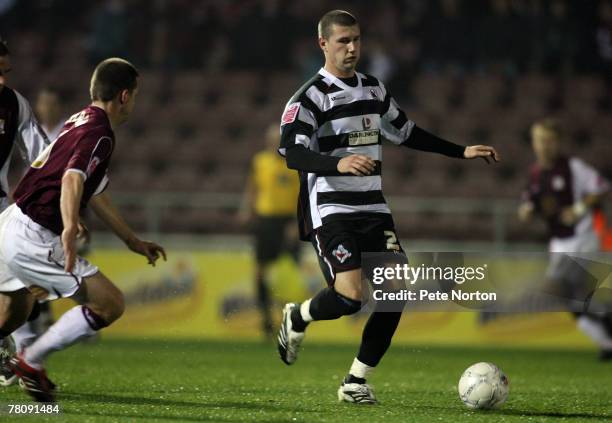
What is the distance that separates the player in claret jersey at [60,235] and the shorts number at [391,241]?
1.43 m

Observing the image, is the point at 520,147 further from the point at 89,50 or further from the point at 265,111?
the point at 89,50

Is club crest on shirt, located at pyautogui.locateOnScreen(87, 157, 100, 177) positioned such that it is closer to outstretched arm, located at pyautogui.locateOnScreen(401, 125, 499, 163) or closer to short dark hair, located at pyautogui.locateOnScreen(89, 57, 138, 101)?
short dark hair, located at pyautogui.locateOnScreen(89, 57, 138, 101)

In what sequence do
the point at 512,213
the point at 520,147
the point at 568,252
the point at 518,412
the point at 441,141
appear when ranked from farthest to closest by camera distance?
1. the point at 520,147
2. the point at 512,213
3. the point at 568,252
4. the point at 441,141
5. the point at 518,412

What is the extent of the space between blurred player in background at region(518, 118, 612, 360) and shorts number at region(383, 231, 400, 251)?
3875 millimetres

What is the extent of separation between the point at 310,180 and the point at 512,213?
6.47 meters

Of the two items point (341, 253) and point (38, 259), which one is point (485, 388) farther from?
point (38, 259)

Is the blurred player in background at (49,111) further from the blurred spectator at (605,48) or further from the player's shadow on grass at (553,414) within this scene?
the blurred spectator at (605,48)

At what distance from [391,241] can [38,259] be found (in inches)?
71.2

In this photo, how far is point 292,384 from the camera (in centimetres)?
666

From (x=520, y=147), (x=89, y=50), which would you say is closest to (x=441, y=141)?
(x=520, y=147)

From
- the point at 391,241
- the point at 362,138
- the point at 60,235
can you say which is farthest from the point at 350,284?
the point at 60,235

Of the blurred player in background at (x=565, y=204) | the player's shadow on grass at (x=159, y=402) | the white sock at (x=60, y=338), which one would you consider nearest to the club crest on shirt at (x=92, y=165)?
the white sock at (x=60, y=338)

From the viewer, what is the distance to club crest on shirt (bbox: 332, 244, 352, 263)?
546 cm

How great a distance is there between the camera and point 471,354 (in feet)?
32.2
